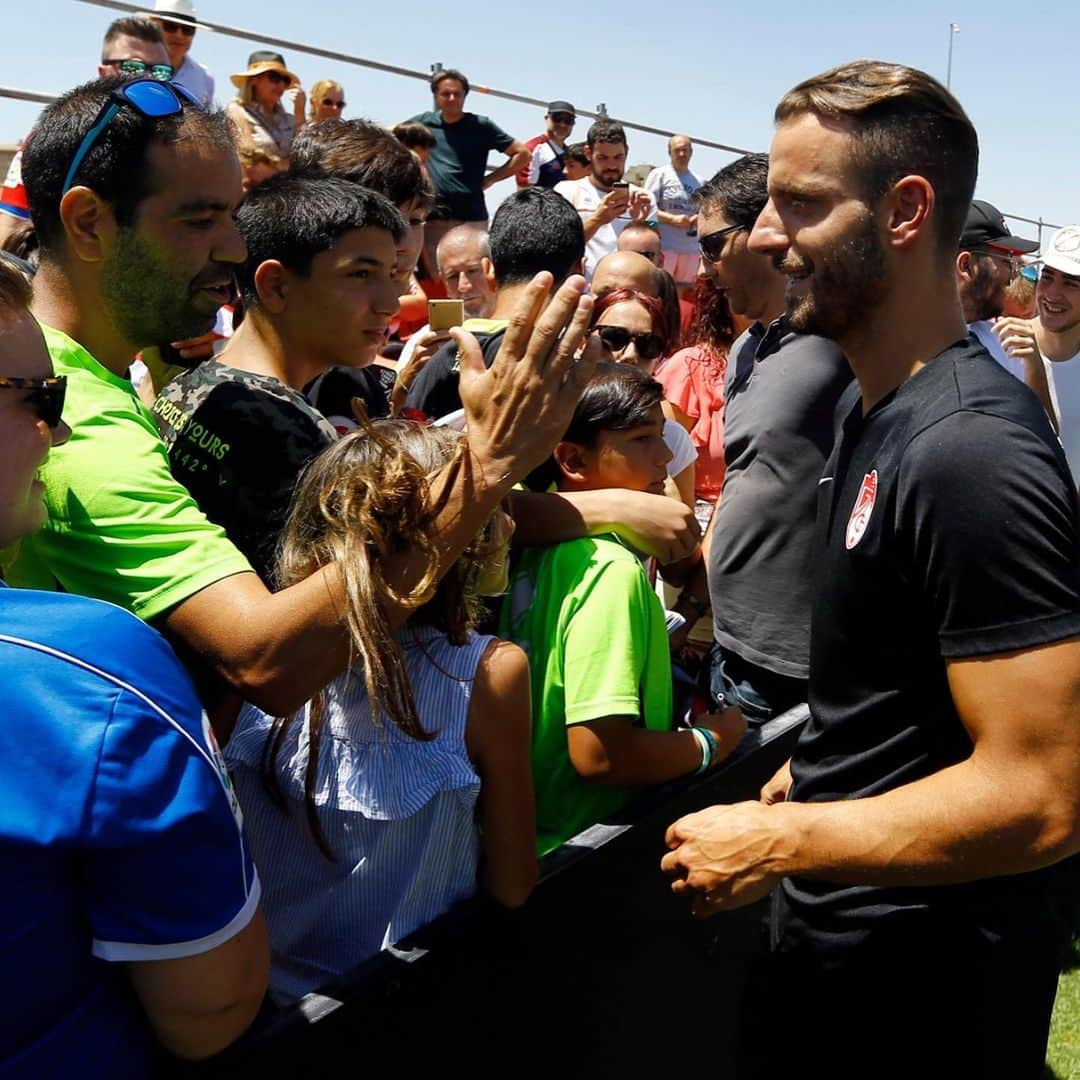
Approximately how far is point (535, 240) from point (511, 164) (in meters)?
5.40

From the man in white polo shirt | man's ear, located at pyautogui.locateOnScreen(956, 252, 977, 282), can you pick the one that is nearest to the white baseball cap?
the man in white polo shirt

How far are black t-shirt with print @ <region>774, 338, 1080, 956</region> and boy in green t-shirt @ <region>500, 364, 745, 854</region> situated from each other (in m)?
0.36

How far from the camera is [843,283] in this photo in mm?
1914

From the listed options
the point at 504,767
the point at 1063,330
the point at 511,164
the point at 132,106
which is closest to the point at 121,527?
the point at 504,767

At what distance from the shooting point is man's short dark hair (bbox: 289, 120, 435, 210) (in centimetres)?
355

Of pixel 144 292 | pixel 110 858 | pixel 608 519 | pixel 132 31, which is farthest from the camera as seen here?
pixel 132 31

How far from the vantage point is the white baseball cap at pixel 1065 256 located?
568 centimetres

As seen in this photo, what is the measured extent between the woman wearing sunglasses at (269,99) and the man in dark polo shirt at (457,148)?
1.60 m

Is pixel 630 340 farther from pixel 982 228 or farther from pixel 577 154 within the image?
pixel 577 154

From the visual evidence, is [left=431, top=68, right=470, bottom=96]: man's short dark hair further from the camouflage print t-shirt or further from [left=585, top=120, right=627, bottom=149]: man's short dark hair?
the camouflage print t-shirt

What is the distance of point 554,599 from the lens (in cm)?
238

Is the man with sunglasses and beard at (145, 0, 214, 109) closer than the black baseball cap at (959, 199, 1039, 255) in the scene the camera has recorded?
No

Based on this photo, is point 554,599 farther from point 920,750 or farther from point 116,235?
point 116,235

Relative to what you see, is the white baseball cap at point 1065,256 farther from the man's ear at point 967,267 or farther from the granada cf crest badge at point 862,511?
the granada cf crest badge at point 862,511
